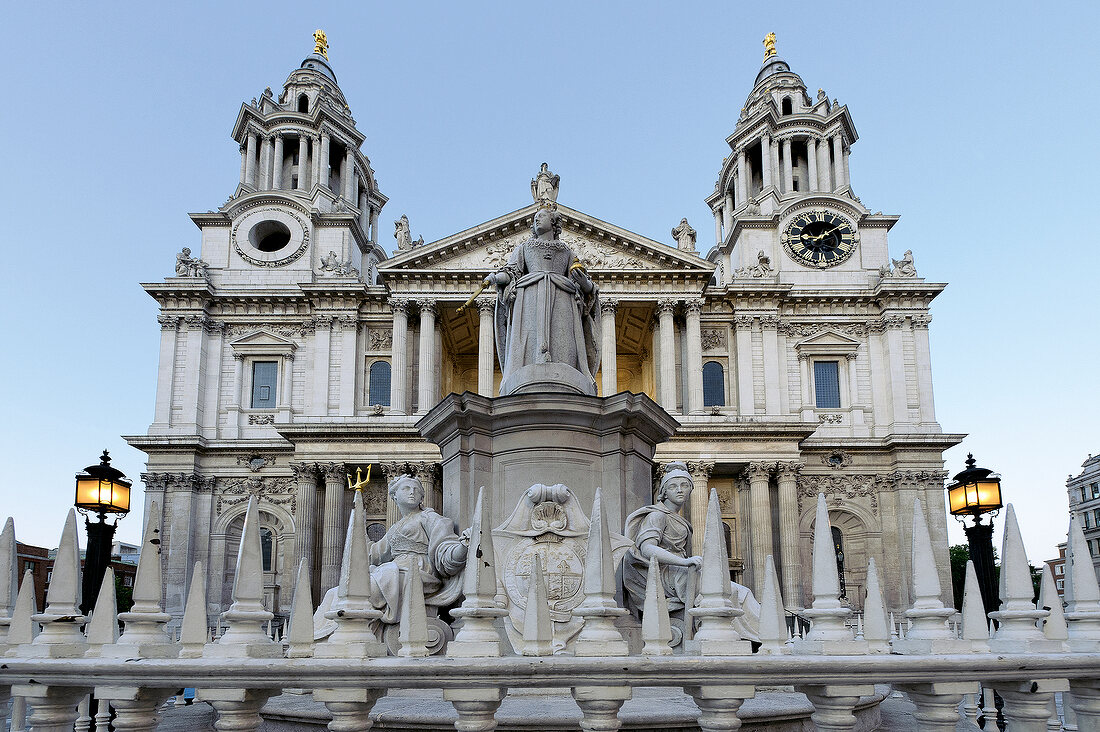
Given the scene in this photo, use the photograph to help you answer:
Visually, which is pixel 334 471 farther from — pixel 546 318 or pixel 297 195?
pixel 546 318

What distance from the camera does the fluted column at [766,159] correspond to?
169 ft

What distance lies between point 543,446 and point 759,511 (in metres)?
31.4

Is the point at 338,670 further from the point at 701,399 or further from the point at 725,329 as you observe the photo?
the point at 725,329

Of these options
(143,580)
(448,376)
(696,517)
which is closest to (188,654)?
(143,580)

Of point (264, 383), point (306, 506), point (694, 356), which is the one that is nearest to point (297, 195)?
point (264, 383)

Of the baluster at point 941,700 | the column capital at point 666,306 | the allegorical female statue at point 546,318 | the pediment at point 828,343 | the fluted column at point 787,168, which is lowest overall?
the baluster at point 941,700

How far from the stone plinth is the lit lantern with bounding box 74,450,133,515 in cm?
727

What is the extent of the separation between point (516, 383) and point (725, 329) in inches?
1476

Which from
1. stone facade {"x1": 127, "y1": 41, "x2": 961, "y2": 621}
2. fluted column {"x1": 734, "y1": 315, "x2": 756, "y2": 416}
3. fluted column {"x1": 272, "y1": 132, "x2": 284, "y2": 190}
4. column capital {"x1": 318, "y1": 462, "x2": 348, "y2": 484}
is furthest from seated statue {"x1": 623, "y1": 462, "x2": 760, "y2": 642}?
fluted column {"x1": 272, "y1": 132, "x2": 284, "y2": 190}

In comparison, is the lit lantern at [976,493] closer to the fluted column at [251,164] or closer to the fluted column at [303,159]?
the fluted column at [303,159]

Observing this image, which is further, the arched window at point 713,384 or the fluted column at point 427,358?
the arched window at point 713,384

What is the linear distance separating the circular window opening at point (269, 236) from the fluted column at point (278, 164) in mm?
2893

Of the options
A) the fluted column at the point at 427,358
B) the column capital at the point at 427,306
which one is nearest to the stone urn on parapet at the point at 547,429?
the fluted column at the point at 427,358

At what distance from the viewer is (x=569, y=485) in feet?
29.5
